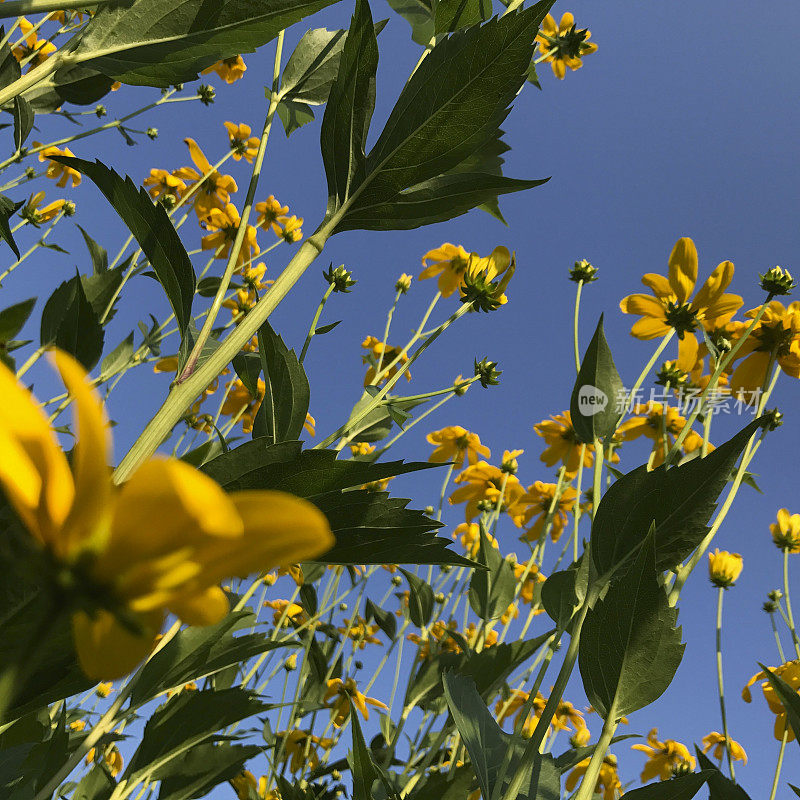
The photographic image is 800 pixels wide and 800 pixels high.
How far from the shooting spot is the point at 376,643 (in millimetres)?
2715

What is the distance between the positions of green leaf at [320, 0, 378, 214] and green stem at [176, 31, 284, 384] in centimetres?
7

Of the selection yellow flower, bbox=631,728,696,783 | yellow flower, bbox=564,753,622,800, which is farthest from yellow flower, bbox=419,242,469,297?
yellow flower, bbox=631,728,696,783

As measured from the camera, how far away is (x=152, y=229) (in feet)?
1.35

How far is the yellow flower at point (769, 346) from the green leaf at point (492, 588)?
0.58 meters

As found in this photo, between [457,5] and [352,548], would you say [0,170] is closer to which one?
[457,5]

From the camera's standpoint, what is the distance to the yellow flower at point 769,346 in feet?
3.84

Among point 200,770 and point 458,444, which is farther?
point 458,444

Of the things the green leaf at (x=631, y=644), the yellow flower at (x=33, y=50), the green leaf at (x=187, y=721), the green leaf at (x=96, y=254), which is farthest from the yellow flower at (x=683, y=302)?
the yellow flower at (x=33, y=50)

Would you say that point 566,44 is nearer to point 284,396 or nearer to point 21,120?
point 21,120

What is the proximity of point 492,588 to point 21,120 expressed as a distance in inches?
42.5

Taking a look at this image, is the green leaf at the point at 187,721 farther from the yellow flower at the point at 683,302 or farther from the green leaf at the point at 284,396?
the yellow flower at the point at 683,302

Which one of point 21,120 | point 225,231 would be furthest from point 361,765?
point 225,231

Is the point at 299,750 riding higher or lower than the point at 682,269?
lower

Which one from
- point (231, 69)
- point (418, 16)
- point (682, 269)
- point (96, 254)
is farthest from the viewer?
point (231, 69)
